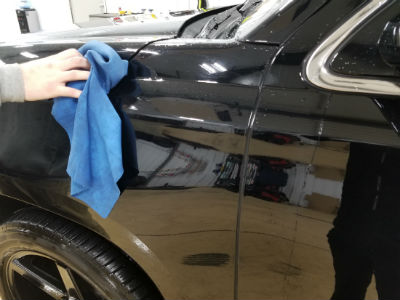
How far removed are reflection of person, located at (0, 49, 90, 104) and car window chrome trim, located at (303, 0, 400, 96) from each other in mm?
444

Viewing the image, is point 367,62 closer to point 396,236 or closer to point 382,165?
point 382,165

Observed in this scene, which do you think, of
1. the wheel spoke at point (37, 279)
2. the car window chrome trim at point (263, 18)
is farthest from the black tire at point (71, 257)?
the car window chrome trim at point (263, 18)

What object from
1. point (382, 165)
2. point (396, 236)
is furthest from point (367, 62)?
point (396, 236)

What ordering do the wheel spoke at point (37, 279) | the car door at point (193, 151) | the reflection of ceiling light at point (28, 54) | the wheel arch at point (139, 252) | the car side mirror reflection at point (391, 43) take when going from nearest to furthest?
the car side mirror reflection at point (391, 43) → the car door at point (193, 151) → the wheel arch at point (139, 252) → the reflection of ceiling light at point (28, 54) → the wheel spoke at point (37, 279)

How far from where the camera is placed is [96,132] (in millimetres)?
643

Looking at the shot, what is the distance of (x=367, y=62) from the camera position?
54 cm

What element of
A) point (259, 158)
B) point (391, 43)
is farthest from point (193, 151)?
point (391, 43)

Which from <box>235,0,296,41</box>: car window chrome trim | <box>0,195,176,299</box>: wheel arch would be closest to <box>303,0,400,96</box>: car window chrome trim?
<box>235,0,296,41</box>: car window chrome trim

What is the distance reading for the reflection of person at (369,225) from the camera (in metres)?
0.53

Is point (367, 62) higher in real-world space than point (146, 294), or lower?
higher

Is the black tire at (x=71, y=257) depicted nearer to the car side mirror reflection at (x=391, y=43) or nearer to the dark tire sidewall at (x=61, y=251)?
the dark tire sidewall at (x=61, y=251)

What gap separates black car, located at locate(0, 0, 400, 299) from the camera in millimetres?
537

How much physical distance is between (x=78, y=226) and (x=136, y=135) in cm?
39

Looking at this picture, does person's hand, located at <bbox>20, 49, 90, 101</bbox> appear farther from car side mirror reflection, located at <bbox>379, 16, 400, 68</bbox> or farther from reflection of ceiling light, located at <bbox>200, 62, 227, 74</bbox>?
car side mirror reflection, located at <bbox>379, 16, 400, 68</bbox>
